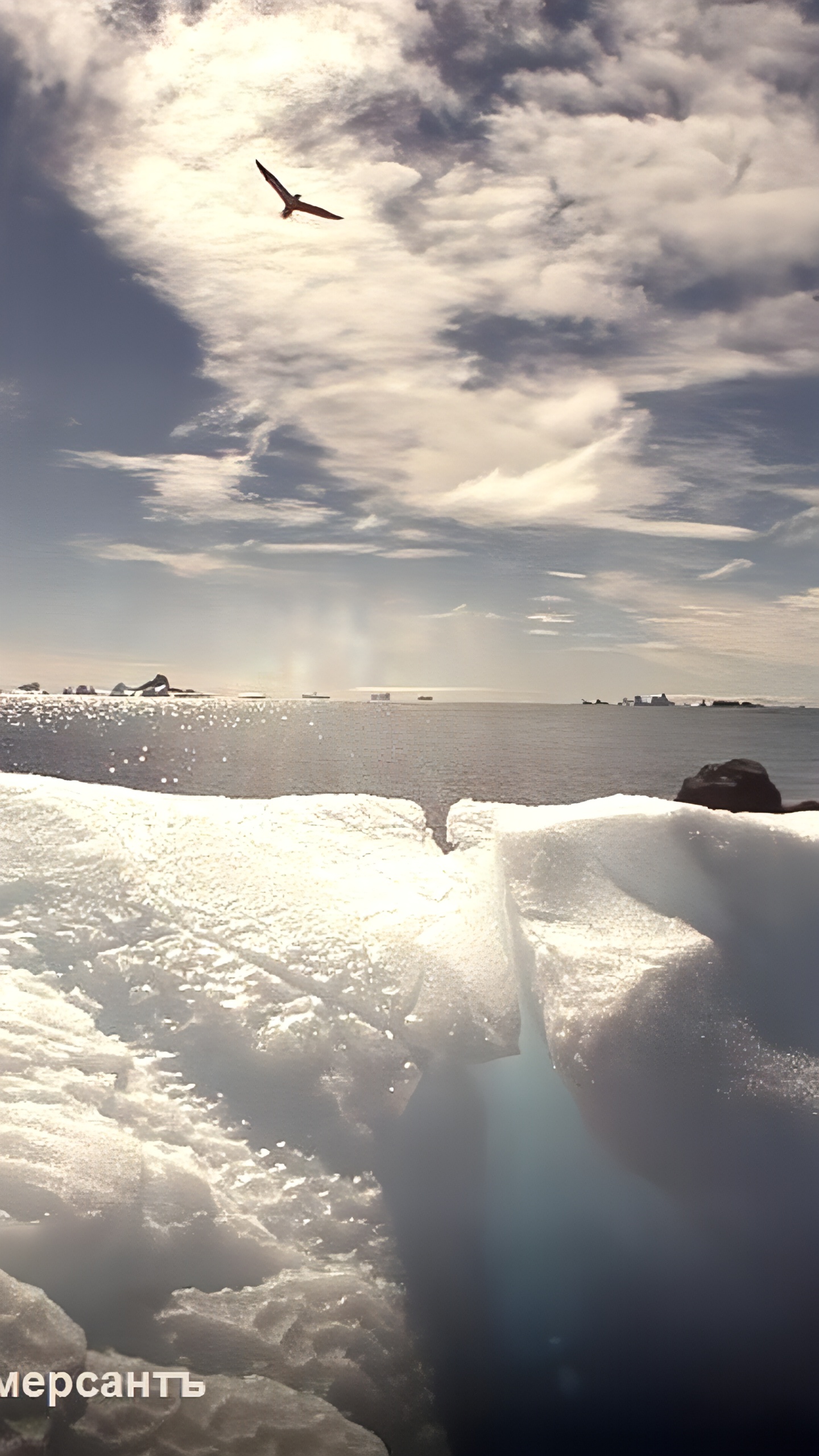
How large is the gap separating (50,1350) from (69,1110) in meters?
1.36

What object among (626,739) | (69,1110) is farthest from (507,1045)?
(626,739)

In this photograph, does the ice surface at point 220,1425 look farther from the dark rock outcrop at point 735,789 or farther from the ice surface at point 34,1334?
the dark rock outcrop at point 735,789

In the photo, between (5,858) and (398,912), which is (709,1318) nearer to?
(398,912)

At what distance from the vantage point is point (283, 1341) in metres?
4.14

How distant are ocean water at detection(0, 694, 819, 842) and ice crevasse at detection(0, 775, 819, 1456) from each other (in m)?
17.6

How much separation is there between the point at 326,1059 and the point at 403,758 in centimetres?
6746

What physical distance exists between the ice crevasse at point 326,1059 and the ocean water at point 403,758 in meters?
17.6

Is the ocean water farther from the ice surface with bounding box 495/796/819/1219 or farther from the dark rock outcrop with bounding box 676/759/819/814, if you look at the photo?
the ice surface with bounding box 495/796/819/1219

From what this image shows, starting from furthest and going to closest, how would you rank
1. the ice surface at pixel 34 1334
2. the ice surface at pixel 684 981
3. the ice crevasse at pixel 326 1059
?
the ice surface at pixel 684 981 < the ice crevasse at pixel 326 1059 < the ice surface at pixel 34 1334

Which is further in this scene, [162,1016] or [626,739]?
[626,739]

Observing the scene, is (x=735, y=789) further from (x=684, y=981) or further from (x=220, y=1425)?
(x=220, y=1425)

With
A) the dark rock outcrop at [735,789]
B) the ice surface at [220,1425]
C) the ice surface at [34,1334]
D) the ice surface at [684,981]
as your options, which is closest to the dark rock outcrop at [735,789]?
the dark rock outcrop at [735,789]

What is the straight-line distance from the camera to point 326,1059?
554 cm

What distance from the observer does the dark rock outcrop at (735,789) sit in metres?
22.9
